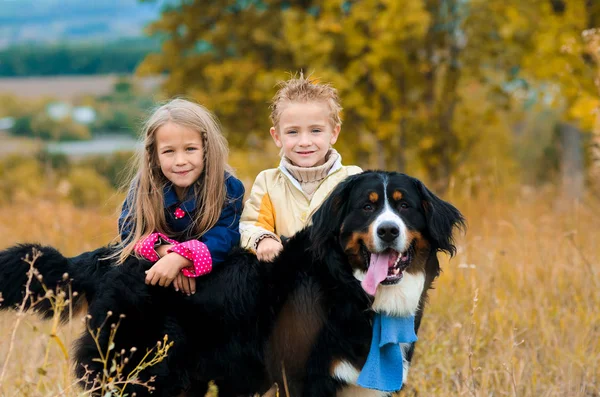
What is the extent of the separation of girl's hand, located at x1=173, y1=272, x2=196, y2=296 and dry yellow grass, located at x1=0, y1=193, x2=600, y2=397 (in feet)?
1.99

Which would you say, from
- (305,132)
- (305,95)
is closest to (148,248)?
(305,132)

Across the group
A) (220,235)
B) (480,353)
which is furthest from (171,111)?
(480,353)

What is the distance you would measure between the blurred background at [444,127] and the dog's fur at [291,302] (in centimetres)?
98

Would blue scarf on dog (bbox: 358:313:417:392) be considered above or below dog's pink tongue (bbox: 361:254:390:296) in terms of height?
below

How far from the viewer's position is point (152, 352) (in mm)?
3016

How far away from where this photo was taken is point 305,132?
3531mm

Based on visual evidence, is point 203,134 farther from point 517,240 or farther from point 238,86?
point 238,86

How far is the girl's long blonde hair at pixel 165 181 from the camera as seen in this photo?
3285 millimetres

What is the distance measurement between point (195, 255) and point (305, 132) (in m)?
0.91

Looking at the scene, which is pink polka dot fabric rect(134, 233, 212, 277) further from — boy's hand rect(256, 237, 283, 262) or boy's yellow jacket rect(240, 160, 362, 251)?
boy's yellow jacket rect(240, 160, 362, 251)

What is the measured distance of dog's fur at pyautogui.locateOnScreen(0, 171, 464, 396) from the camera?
2.97 m

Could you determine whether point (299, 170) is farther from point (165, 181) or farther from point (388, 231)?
point (388, 231)

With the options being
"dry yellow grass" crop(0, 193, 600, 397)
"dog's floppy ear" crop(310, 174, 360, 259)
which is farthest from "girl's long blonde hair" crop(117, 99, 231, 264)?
"dry yellow grass" crop(0, 193, 600, 397)

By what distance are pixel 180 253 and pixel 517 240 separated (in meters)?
3.57
